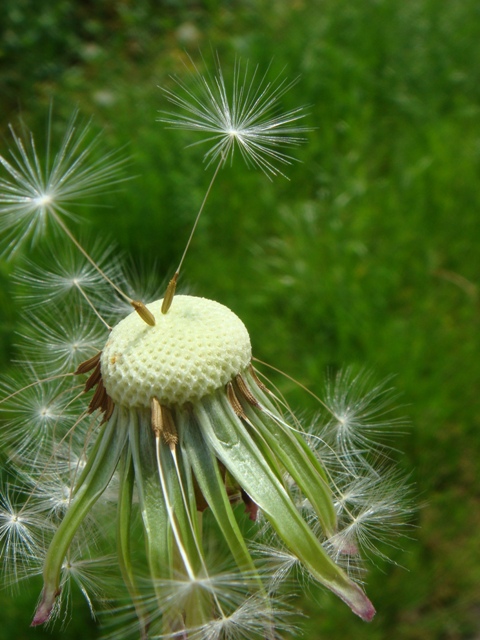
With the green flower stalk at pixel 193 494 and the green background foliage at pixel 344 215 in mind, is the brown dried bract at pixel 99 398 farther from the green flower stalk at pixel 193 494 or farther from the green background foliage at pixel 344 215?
the green background foliage at pixel 344 215

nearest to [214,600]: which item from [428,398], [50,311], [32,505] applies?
[32,505]

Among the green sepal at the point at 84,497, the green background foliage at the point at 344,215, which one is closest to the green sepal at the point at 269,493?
the green sepal at the point at 84,497

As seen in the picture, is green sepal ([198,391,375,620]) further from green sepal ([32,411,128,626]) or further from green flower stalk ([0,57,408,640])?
green sepal ([32,411,128,626])

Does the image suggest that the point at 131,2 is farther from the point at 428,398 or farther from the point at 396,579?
the point at 396,579

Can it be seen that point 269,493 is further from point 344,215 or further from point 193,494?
point 344,215

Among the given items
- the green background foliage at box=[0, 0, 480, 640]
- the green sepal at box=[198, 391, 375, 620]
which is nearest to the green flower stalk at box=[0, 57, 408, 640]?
the green sepal at box=[198, 391, 375, 620]
